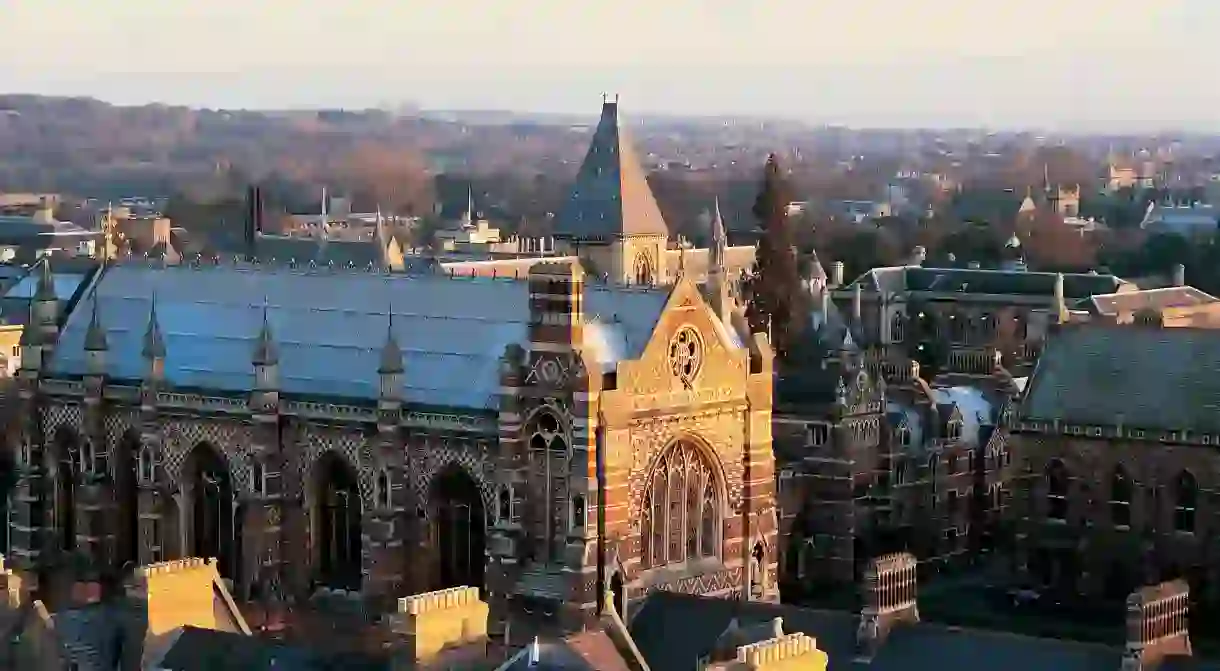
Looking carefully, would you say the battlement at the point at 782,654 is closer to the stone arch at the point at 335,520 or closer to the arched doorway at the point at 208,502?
the stone arch at the point at 335,520

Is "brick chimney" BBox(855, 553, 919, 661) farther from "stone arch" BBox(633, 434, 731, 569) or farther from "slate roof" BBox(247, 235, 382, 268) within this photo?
"slate roof" BBox(247, 235, 382, 268)

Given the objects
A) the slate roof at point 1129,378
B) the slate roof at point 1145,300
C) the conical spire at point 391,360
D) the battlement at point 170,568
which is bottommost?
the battlement at point 170,568

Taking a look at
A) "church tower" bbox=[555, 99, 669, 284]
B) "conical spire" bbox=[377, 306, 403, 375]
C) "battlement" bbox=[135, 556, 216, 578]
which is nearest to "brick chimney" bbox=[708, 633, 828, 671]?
"battlement" bbox=[135, 556, 216, 578]

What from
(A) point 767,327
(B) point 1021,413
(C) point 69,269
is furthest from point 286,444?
(A) point 767,327

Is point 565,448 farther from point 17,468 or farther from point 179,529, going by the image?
point 17,468

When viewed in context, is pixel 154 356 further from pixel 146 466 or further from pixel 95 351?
pixel 146 466

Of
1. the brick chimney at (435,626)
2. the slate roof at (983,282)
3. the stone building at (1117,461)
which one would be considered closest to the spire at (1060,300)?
the slate roof at (983,282)

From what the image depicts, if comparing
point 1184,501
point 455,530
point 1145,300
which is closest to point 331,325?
point 455,530
